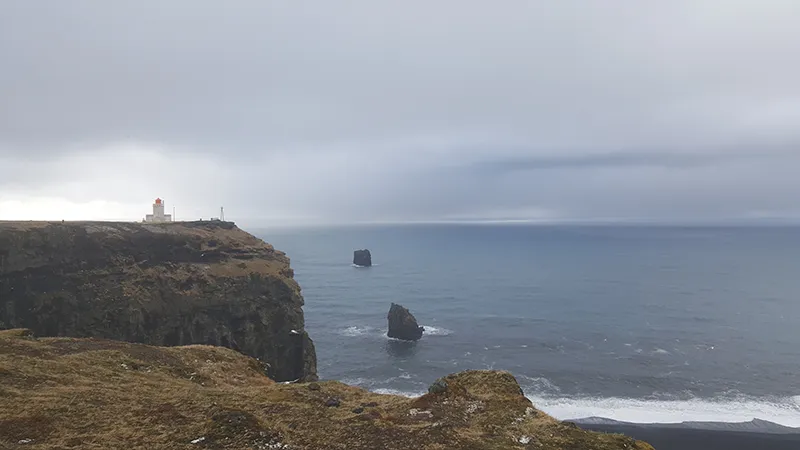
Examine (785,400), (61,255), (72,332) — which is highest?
(61,255)

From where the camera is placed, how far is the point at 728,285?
139500mm

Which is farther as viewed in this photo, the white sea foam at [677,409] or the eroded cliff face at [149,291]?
the white sea foam at [677,409]

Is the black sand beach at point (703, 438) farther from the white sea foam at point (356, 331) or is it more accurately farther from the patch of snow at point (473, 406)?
the white sea foam at point (356, 331)

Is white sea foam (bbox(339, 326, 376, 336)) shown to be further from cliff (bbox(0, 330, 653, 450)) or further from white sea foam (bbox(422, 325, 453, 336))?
cliff (bbox(0, 330, 653, 450))

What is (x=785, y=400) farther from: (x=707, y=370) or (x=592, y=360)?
(x=592, y=360)

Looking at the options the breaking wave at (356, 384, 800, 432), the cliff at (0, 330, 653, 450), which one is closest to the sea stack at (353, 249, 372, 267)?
the breaking wave at (356, 384, 800, 432)

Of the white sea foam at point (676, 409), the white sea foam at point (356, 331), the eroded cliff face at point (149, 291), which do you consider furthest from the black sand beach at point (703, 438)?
the white sea foam at point (356, 331)

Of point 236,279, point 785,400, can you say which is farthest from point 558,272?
point 236,279

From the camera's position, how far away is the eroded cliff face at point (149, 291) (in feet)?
151

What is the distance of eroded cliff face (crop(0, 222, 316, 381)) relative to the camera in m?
45.9

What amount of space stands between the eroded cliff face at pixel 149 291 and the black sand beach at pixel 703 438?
129 feet

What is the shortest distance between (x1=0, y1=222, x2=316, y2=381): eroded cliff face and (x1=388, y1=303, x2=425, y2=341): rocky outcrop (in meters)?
30.2

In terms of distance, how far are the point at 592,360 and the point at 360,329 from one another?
1794 inches

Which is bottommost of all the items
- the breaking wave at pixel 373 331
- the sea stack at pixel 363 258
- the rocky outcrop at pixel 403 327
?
the breaking wave at pixel 373 331
